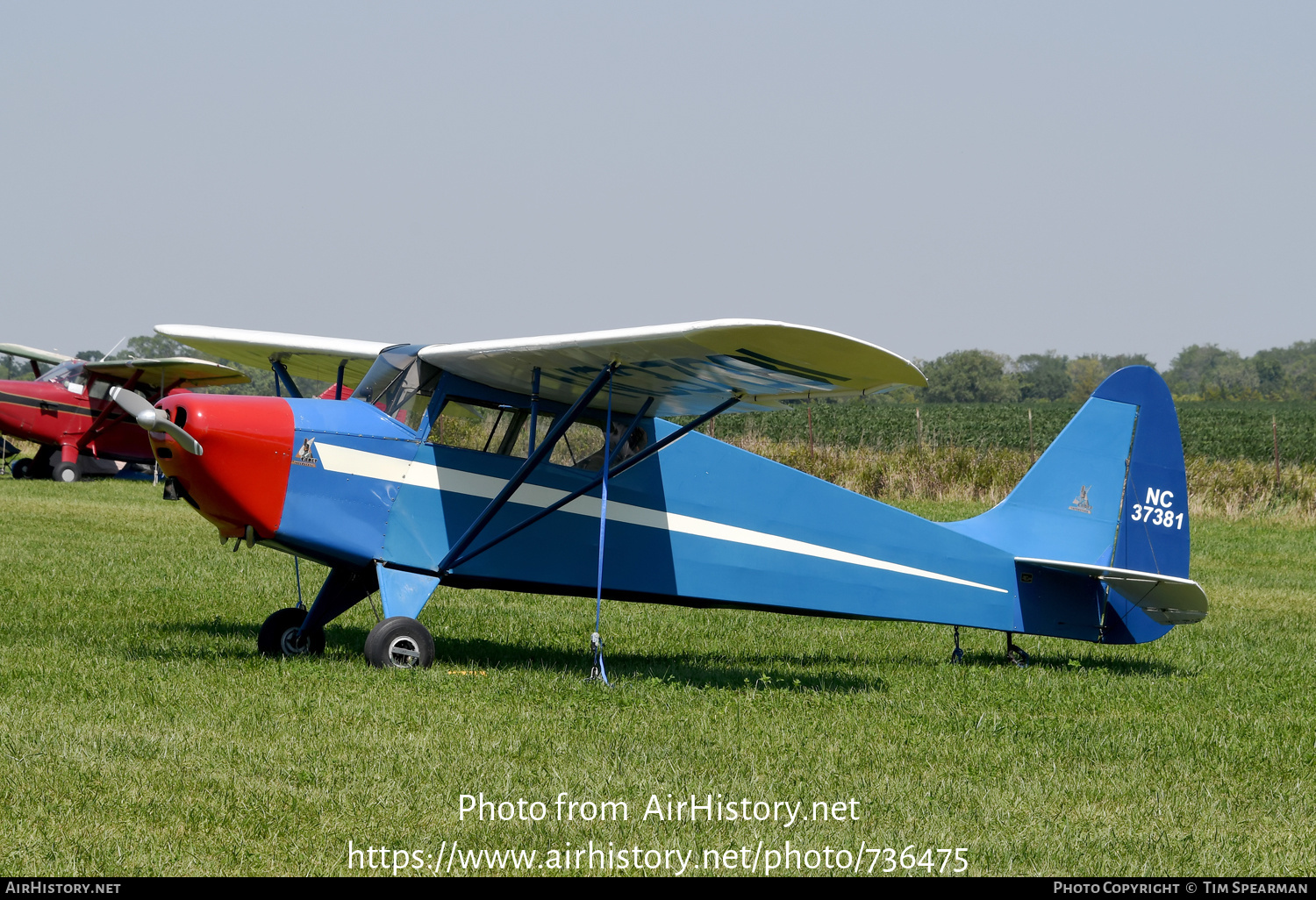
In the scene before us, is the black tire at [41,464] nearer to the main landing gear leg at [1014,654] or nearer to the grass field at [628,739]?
the grass field at [628,739]

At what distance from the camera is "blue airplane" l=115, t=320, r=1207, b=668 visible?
736 cm

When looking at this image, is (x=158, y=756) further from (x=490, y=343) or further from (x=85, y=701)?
(x=490, y=343)

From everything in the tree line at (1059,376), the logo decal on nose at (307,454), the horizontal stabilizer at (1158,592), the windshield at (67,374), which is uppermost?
the tree line at (1059,376)

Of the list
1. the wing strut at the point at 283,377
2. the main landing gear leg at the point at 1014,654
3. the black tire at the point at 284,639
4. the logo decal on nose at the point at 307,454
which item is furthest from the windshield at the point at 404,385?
A: the main landing gear leg at the point at 1014,654

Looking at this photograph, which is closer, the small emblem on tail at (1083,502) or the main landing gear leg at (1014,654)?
the main landing gear leg at (1014,654)

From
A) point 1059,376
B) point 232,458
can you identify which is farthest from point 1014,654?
point 1059,376

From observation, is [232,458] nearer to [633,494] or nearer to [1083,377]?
[633,494]

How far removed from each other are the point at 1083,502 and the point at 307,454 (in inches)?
249

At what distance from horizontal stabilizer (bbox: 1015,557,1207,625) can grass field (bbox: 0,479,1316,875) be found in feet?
1.77

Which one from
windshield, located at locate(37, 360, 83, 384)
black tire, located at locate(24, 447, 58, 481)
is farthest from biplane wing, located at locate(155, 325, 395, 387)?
black tire, located at locate(24, 447, 58, 481)

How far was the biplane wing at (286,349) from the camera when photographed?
931 cm

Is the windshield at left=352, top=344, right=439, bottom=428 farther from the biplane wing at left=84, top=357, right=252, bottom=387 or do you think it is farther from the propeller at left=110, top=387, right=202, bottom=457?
the biplane wing at left=84, top=357, right=252, bottom=387

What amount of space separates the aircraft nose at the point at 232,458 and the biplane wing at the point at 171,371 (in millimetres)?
14875
